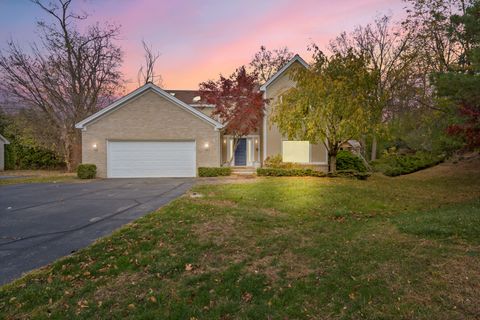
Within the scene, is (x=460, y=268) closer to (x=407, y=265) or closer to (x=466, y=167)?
(x=407, y=265)

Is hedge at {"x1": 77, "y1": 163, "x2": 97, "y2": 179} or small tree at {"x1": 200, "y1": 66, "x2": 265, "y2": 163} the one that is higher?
small tree at {"x1": 200, "y1": 66, "x2": 265, "y2": 163}

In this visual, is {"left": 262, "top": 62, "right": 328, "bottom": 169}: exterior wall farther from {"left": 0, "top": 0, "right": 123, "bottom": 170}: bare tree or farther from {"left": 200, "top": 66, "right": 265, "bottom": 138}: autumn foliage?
{"left": 0, "top": 0, "right": 123, "bottom": 170}: bare tree

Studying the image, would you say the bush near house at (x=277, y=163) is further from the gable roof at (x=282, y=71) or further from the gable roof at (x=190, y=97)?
the gable roof at (x=190, y=97)

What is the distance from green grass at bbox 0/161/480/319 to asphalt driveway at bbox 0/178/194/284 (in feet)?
2.24

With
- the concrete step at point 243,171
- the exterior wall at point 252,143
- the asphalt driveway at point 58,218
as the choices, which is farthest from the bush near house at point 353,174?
the asphalt driveway at point 58,218

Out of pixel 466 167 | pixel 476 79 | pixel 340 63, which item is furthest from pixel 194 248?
pixel 466 167

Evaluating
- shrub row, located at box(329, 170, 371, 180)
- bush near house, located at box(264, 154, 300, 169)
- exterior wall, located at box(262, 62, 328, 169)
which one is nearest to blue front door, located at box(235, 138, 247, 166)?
exterior wall, located at box(262, 62, 328, 169)

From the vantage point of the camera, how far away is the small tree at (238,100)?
60.5 feet

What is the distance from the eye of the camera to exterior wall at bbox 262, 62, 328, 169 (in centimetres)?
1925

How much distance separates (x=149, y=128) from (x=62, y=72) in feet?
39.0

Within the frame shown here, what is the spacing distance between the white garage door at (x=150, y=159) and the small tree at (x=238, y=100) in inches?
129

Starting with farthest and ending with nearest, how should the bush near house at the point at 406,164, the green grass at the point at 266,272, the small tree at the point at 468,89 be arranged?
the bush near house at the point at 406,164 → the small tree at the point at 468,89 → the green grass at the point at 266,272

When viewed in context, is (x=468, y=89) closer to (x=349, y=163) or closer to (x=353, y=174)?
(x=353, y=174)

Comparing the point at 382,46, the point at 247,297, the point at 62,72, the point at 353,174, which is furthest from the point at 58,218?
the point at 382,46
